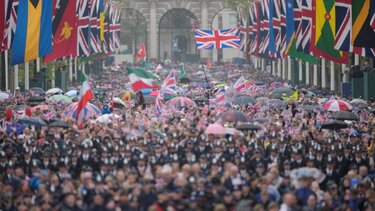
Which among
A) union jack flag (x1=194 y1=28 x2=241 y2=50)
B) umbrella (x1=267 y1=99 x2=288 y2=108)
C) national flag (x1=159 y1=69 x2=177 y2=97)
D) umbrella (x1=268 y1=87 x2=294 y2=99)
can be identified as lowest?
umbrella (x1=268 y1=87 x2=294 y2=99)

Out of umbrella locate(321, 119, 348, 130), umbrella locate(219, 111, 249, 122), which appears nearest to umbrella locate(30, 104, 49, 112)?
umbrella locate(219, 111, 249, 122)

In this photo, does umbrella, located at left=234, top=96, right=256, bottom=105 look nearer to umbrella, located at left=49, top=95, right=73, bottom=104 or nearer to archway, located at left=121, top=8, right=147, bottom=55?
umbrella, located at left=49, top=95, right=73, bottom=104

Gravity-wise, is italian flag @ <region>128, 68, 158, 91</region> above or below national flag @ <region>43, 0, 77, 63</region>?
below

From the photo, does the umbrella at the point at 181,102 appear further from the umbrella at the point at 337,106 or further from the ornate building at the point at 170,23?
the ornate building at the point at 170,23

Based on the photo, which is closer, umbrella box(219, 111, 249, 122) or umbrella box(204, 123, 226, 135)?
umbrella box(204, 123, 226, 135)

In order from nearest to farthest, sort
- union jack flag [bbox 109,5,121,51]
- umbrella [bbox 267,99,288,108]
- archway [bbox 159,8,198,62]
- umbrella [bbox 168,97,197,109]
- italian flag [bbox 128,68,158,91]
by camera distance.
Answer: italian flag [bbox 128,68,158,91]
umbrella [bbox 168,97,197,109]
umbrella [bbox 267,99,288,108]
union jack flag [bbox 109,5,121,51]
archway [bbox 159,8,198,62]

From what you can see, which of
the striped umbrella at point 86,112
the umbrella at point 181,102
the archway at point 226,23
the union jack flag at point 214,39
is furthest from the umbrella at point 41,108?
the archway at point 226,23

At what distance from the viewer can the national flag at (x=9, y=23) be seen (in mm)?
53769

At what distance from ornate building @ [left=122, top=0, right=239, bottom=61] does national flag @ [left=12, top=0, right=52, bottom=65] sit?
8632 centimetres

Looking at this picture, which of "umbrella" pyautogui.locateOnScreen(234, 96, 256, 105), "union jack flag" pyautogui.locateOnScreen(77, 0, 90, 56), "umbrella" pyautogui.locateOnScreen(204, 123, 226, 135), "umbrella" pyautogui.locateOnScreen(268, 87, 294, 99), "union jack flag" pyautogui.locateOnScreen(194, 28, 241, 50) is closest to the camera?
"umbrella" pyautogui.locateOnScreen(204, 123, 226, 135)

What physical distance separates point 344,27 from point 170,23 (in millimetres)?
106964

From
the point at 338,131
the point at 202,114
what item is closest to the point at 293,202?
the point at 338,131

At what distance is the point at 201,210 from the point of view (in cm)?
2544

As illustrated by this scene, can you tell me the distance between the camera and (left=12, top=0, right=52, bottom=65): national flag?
179 ft
